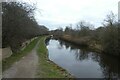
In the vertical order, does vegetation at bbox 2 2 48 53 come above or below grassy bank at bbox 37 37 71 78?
above

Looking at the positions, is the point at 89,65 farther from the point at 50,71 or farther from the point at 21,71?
the point at 21,71

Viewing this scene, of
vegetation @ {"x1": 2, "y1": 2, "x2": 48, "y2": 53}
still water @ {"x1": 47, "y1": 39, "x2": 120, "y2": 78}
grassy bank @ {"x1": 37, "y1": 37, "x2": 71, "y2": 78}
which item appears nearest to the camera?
grassy bank @ {"x1": 37, "y1": 37, "x2": 71, "y2": 78}

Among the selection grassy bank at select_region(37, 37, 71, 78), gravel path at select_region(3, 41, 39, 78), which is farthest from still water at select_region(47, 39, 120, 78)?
gravel path at select_region(3, 41, 39, 78)

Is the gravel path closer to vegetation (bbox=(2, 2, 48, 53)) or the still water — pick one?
the still water

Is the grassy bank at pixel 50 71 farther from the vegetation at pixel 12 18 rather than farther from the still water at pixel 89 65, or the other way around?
the vegetation at pixel 12 18

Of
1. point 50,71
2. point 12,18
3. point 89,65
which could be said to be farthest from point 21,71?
point 89,65

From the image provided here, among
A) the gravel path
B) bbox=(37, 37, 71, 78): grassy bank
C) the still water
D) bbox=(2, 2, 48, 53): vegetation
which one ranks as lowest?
the still water

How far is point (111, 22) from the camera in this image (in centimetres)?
4447

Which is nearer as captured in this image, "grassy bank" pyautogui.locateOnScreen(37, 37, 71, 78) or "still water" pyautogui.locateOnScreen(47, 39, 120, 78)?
"grassy bank" pyautogui.locateOnScreen(37, 37, 71, 78)

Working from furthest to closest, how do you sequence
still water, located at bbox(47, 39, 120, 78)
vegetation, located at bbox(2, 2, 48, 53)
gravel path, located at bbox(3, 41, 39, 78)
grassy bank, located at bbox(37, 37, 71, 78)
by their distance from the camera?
1. vegetation, located at bbox(2, 2, 48, 53)
2. still water, located at bbox(47, 39, 120, 78)
3. grassy bank, located at bbox(37, 37, 71, 78)
4. gravel path, located at bbox(3, 41, 39, 78)

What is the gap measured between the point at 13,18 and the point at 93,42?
36.6m

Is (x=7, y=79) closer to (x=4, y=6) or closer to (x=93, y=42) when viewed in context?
(x=4, y=6)

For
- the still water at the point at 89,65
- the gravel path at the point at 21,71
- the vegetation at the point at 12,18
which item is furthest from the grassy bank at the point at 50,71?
the vegetation at the point at 12,18

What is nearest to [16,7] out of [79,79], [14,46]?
[14,46]
